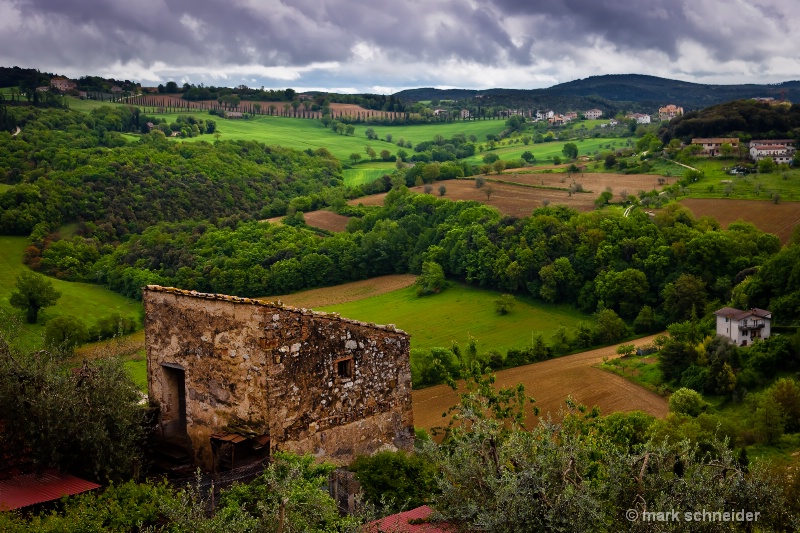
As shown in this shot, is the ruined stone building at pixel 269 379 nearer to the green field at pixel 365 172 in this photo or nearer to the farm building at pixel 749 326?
the farm building at pixel 749 326

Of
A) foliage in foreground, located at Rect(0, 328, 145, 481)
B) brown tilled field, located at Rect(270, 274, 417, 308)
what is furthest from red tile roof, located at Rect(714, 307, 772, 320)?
foliage in foreground, located at Rect(0, 328, 145, 481)

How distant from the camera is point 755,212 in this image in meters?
83.0

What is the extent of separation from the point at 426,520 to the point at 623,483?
313 cm

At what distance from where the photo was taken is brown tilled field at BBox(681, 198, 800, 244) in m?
77.7

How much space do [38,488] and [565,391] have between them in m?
44.7

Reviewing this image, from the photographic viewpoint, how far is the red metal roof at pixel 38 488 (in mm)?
13500

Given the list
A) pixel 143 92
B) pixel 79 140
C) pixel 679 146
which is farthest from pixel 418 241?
pixel 143 92

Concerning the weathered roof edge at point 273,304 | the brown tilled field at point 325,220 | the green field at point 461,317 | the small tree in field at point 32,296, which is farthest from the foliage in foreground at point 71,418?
the brown tilled field at point 325,220

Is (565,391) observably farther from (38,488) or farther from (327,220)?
(327,220)

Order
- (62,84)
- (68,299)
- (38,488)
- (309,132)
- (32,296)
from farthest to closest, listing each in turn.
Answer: (309,132), (62,84), (68,299), (32,296), (38,488)

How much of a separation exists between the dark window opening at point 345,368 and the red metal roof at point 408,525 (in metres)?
3.09

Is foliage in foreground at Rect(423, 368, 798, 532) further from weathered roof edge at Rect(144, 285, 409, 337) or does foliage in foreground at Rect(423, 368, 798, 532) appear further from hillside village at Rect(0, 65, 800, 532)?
weathered roof edge at Rect(144, 285, 409, 337)

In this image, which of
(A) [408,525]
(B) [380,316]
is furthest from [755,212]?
(A) [408,525]

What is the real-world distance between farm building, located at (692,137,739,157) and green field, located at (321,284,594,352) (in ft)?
156
